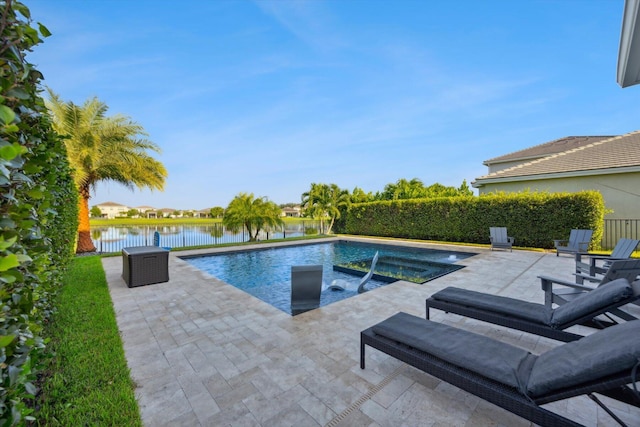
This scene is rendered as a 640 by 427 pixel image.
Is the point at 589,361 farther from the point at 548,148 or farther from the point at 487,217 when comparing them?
the point at 548,148

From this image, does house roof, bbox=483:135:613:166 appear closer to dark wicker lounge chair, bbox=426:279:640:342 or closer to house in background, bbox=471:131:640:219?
house in background, bbox=471:131:640:219

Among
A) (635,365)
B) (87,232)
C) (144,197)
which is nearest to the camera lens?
(635,365)

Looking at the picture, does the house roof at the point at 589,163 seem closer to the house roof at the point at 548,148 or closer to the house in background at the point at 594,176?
the house in background at the point at 594,176

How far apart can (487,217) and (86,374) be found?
16.3 m

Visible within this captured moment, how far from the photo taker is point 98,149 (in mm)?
11891

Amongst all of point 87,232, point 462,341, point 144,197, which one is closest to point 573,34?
point 462,341

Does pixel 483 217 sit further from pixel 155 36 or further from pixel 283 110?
pixel 155 36

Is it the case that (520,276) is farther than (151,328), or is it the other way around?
(520,276)

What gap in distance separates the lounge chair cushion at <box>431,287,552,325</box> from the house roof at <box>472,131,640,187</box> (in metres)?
14.1

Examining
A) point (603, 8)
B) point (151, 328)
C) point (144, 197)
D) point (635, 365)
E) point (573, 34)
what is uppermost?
point (573, 34)

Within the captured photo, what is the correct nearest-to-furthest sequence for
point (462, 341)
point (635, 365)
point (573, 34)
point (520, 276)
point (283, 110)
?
1. point (635, 365)
2. point (462, 341)
3. point (520, 276)
4. point (573, 34)
5. point (283, 110)

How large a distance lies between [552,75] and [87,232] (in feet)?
74.2

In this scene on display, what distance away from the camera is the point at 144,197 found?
14.4m

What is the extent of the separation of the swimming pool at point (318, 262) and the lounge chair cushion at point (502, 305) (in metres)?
2.73
